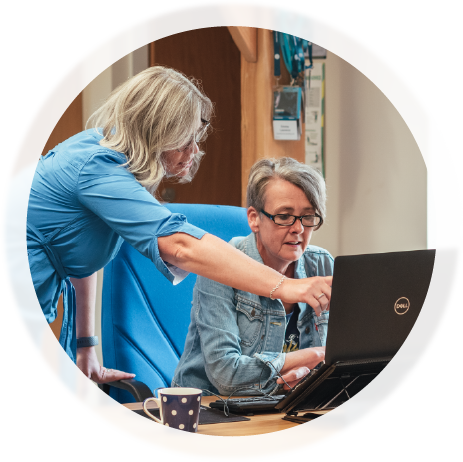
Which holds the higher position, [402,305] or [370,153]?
[370,153]

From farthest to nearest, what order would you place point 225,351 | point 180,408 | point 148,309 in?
1. point 148,309
2. point 225,351
3. point 180,408

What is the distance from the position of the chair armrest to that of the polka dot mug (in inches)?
5.1

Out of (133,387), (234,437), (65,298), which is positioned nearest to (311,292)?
(234,437)

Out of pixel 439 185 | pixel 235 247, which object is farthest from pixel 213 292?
pixel 439 185

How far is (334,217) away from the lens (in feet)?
4.24

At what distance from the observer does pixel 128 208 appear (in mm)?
1241

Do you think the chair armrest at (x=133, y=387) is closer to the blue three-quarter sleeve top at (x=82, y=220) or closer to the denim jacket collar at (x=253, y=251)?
the blue three-quarter sleeve top at (x=82, y=220)

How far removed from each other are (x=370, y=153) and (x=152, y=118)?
0.47 metres

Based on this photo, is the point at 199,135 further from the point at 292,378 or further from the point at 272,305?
the point at 292,378

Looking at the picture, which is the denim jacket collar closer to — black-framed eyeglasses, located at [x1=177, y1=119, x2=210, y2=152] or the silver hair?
the silver hair

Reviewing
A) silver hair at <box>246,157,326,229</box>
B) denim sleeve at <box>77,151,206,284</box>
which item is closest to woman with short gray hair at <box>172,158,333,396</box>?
silver hair at <box>246,157,326,229</box>

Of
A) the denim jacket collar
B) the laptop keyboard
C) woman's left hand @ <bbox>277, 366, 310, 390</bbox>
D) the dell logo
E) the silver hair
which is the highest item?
the silver hair

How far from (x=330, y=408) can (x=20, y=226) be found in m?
0.75

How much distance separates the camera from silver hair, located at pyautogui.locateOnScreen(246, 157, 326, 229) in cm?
129
